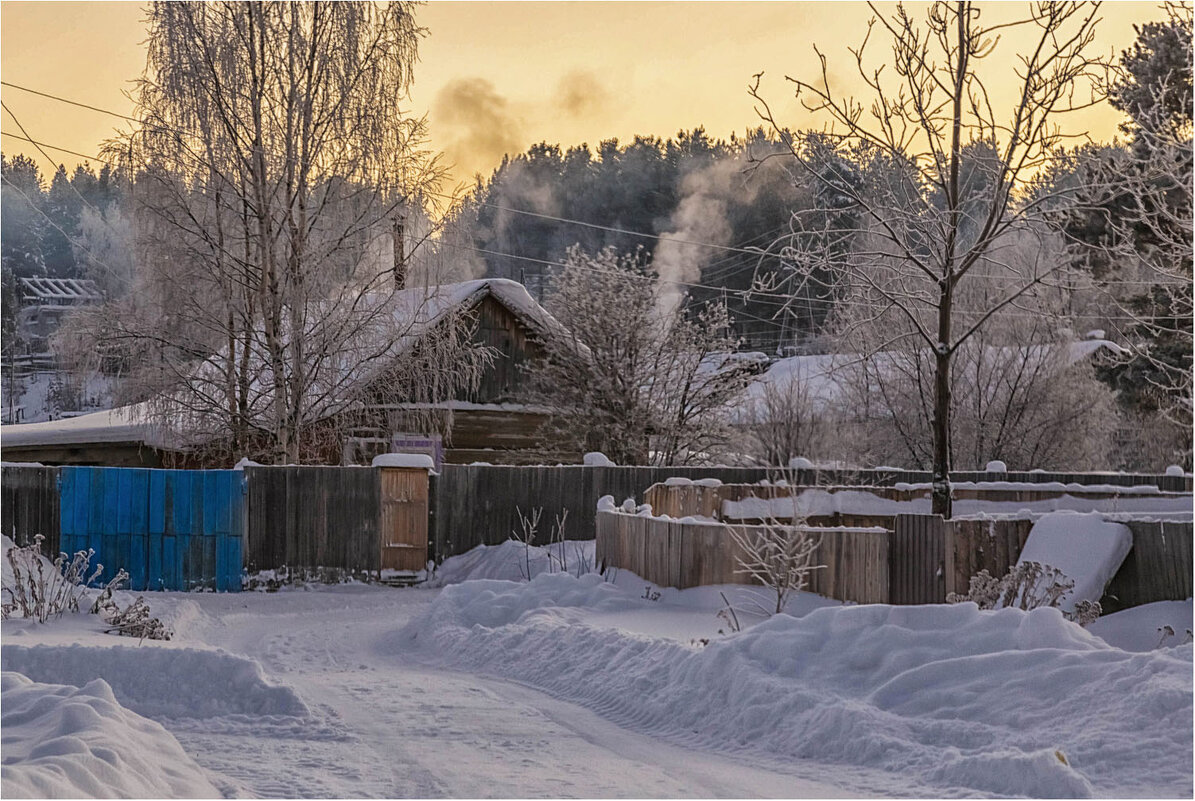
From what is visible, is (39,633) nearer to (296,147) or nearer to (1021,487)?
(296,147)

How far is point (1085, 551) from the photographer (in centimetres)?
1194

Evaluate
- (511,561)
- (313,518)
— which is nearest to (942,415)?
(511,561)

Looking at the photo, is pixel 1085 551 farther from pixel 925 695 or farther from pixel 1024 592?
pixel 925 695

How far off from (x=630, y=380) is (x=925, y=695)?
21.3 metres

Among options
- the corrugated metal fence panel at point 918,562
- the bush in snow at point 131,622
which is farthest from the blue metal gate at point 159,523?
the corrugated metal fence panel at point 918,562

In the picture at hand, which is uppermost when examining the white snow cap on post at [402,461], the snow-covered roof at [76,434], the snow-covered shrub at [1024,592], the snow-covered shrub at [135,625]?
the snow-covered roof at [76,434]

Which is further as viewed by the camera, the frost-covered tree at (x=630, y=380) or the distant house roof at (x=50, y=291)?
the distant house roof at (x=50, y=291)

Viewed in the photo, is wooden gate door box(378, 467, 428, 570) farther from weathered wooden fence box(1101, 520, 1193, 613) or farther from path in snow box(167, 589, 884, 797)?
weathered wooden fence box(1101, 520, 1193, 613)

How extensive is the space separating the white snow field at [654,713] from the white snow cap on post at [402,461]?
842cm

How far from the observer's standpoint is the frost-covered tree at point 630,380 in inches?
1143

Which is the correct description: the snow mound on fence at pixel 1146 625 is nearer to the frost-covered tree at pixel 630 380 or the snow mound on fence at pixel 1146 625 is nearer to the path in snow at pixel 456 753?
the path in snow at pixel 456 753

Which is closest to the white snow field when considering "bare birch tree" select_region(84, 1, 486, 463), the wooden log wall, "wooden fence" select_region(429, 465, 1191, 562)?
the wooden log wall

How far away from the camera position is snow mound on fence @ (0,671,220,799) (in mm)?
5562

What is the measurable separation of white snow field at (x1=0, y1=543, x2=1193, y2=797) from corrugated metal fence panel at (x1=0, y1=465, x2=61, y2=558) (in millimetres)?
7905
